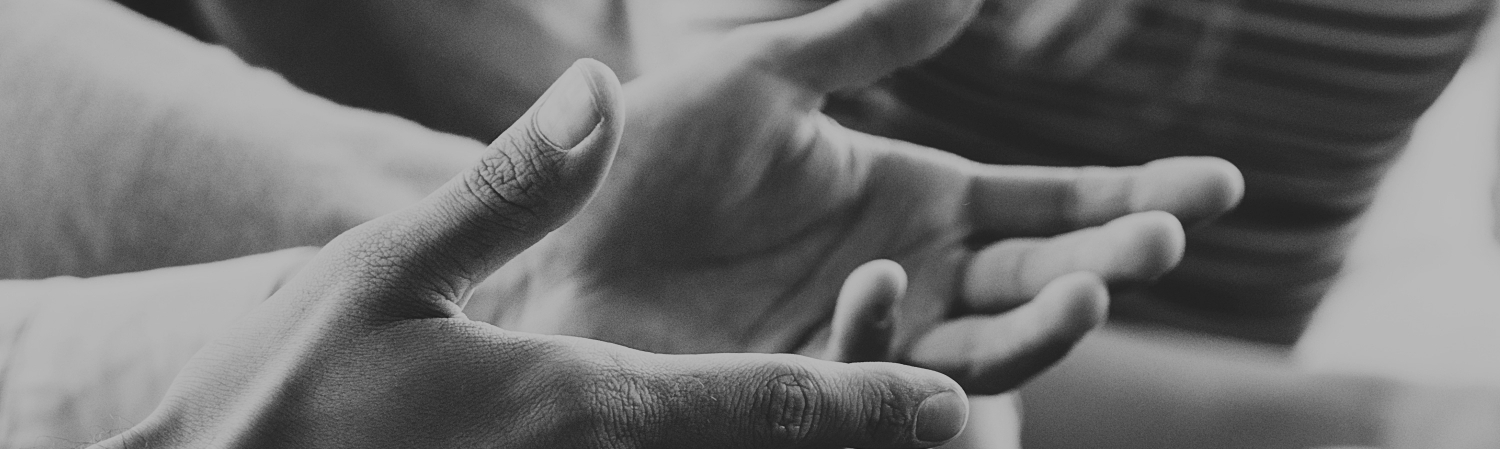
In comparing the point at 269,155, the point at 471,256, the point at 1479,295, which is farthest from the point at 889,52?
the point at 1479,295

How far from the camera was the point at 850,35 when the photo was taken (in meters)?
0.55

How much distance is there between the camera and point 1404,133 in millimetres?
929

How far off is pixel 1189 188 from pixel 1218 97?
1.11 feet

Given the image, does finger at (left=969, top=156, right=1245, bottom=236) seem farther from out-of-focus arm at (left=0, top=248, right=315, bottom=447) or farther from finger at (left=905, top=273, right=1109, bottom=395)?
out-of-focus arm at (left=0, top=248, right=315, bottom=447)

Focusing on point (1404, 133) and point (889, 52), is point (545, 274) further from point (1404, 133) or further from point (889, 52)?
point (1404, 133)

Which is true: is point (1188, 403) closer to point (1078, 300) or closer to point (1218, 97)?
point (1218, 97)

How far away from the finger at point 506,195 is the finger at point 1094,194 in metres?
0.30

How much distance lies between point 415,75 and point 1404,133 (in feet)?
2.84

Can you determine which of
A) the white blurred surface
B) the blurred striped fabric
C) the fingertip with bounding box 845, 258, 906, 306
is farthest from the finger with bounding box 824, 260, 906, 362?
the white blurred surface

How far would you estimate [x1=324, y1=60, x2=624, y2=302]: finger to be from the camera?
408mm

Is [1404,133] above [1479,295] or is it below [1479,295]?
above

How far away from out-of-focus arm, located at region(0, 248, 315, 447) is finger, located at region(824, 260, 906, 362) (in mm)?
269

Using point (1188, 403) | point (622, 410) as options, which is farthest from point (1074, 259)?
point (1188, 403)

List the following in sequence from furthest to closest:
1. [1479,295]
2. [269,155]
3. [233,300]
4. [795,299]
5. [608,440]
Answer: [1479,295], [269,155], [795,299], [233,300], [608,440]
